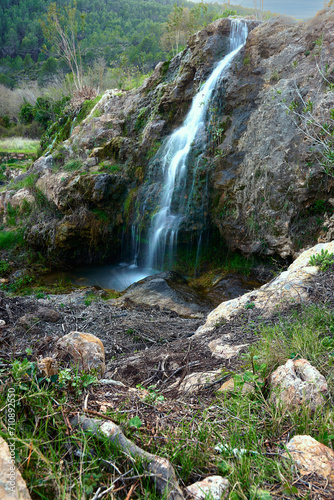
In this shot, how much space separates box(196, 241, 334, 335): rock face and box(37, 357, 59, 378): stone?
2.10 metres

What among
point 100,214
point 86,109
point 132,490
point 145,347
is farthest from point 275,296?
point 86,109

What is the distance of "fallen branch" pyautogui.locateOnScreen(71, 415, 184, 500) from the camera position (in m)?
1.25

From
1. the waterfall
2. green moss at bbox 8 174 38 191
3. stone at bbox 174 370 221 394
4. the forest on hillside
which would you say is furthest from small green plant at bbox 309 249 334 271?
the forest on hillside

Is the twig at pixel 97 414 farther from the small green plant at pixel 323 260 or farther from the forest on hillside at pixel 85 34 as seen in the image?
the forest on hillside at pixel 85 34

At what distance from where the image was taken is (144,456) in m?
1.34

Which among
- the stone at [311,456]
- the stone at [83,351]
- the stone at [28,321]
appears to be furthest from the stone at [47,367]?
the stone at [28,321]

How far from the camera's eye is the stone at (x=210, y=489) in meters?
1.24

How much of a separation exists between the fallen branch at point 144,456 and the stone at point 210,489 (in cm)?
7

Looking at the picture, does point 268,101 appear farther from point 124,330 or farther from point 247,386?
point 247,386

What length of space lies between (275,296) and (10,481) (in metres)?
3.17

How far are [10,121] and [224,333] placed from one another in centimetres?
3783

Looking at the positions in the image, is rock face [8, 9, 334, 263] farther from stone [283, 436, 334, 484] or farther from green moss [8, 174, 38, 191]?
stone [283, 436, 334, 484]

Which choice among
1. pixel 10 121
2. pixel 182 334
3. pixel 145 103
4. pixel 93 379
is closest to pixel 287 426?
pixel 93 379

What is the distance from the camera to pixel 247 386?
6.56ft
